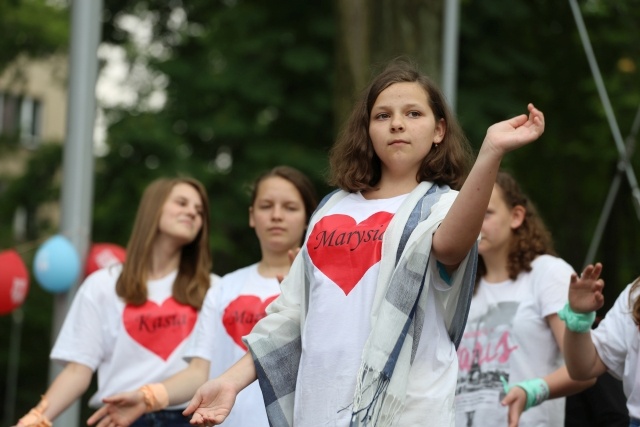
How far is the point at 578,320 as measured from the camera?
384 centimetres

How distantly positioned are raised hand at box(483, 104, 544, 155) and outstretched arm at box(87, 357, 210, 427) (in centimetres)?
193

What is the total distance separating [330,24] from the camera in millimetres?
12477

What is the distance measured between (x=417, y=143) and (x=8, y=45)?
48.3 ft

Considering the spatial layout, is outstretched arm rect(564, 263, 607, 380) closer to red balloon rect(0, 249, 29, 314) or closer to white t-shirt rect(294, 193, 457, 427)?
white t-shirt rect(294, 193, 457, 427)

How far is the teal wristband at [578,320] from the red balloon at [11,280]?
5.53 metres

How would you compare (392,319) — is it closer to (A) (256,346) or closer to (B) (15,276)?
(A) (256,346)

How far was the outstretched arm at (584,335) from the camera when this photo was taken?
3.68 meters

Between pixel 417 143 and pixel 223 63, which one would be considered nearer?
pixel 417 143

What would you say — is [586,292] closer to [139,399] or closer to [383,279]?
[383,279]

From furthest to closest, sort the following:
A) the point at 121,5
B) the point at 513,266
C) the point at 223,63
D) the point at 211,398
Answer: the point at 121,5 < the point at 223,63 < the point at 513,266 < the point at 211,398

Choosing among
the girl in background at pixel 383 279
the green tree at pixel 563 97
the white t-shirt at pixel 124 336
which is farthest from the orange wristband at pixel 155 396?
the green tree at pixel 563 97

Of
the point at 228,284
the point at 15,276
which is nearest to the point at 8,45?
the point at 15,276

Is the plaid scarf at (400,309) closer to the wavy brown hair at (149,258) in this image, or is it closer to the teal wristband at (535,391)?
the teal wristband at (535,391)

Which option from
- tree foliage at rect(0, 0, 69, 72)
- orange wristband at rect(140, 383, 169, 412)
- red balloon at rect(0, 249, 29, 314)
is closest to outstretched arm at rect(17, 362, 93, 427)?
orange wristband at rect(140, 383, 169, 412)
